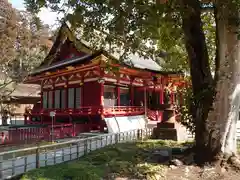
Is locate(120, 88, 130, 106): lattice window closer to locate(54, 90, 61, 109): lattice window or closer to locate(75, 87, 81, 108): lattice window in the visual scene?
locate(75, 87, 81, 108): lattice window

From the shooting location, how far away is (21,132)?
45.2ft

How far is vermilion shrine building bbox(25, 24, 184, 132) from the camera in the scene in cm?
1727

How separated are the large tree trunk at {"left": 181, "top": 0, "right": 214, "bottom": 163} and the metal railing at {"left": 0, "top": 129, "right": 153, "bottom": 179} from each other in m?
3.49

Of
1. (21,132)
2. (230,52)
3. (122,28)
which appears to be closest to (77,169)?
(122,28)

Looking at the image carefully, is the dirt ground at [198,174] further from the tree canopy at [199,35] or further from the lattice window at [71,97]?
the lattice window at [71,97]

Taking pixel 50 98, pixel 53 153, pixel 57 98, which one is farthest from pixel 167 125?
pixel 50 98

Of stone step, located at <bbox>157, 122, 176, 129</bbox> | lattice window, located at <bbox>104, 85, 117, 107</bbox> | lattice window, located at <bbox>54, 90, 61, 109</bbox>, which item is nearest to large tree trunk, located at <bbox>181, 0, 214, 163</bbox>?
stone step, located at <bbox>157, 122, 176, 129</bbox>

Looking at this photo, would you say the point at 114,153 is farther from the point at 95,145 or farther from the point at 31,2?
the point at 31,2

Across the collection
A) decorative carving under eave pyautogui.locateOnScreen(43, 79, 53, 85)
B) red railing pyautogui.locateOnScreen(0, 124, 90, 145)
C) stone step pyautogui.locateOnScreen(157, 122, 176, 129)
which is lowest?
red railing pyautogui.locateOnScreen(0, 124, 90, 145)

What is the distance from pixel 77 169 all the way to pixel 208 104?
3925 mm

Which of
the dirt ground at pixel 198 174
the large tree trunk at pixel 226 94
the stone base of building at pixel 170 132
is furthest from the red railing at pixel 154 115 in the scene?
the dirt ground at pixel 198 174

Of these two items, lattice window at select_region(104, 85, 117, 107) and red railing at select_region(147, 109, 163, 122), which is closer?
lattice window at select_region(104, 85, 117, 107)

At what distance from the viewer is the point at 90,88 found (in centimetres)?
1933

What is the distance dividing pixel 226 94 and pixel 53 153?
16.7 feet
